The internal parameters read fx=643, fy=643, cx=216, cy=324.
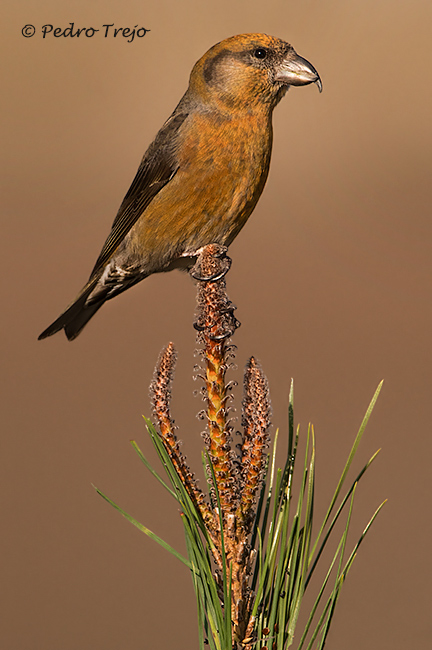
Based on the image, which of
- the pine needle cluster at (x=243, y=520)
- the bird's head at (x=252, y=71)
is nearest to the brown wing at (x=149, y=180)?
the bird's head at (x=252, y=71)

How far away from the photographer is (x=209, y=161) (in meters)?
1.58

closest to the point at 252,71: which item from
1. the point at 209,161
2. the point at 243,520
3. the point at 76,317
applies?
the point at 209,161

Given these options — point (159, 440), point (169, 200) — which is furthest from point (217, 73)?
point (159, 440)

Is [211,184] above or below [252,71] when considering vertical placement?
below

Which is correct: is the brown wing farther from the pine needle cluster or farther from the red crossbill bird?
the pine needle cluster

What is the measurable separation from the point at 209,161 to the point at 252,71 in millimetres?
295

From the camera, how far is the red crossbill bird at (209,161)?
1.57 m

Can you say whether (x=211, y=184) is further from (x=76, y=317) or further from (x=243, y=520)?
(x=243, y=520)

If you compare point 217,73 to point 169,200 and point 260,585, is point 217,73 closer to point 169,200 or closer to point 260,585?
point 169,200

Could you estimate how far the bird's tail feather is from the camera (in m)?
1.68

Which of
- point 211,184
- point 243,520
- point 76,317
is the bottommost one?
point 243,520

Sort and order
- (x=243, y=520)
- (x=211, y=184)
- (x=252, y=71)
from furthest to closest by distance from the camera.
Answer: (x=252, y=71), (x=211, y=184), (x=243, y=520)

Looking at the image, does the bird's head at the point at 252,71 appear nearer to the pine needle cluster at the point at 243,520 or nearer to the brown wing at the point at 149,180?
the brown wing at the point at 149,180

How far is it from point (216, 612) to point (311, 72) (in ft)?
4.30
